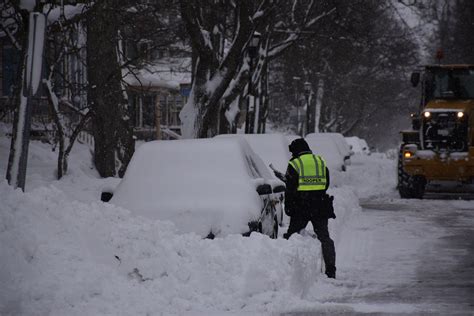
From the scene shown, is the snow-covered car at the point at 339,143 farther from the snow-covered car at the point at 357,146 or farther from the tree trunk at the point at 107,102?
the snow-covered car at the point at 357,146

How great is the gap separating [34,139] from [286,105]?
49219mm

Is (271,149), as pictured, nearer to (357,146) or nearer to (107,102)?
(107,102)

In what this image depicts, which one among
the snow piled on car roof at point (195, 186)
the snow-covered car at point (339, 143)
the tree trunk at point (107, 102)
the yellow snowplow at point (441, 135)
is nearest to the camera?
the snow piled on car roof at point (195, 186)

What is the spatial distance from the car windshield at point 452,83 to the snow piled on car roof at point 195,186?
12670 millimetres

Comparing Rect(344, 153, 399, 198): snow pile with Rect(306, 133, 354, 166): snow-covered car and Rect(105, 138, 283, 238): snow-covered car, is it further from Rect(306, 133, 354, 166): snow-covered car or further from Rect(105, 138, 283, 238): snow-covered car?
Rect(105, 138, 283, 238): snow-covered car

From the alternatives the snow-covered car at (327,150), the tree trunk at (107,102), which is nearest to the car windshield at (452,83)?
the snow-covered car at (327,150)

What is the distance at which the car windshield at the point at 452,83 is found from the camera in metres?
23.2

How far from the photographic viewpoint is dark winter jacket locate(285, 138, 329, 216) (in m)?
10.8

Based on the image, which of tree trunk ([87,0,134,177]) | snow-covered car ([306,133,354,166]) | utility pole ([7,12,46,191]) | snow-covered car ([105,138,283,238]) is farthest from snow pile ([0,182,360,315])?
snow-covered car ([306,133,354,166])

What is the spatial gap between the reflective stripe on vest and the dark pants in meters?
0.37

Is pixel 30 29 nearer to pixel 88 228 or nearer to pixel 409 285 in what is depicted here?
pixel 88 228

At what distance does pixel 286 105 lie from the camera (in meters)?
78.4

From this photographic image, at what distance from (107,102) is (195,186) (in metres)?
12.4

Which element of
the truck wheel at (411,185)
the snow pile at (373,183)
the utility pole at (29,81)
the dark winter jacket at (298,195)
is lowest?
the snow pile at (373,183)
